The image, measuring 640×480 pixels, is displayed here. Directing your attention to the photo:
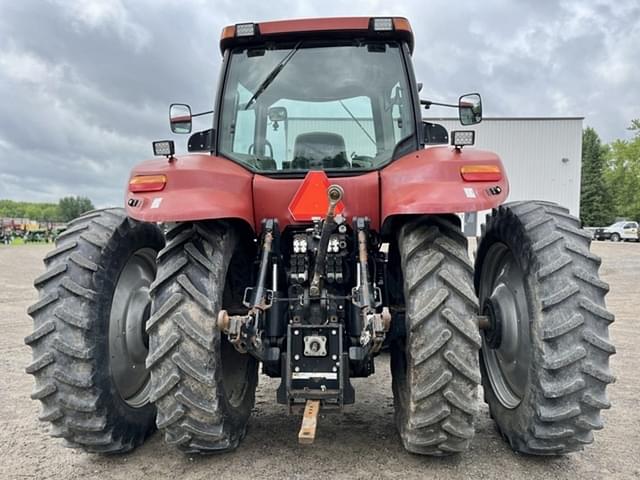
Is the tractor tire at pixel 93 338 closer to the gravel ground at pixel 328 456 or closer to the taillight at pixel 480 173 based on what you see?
the gravel ground at pixel 328 456

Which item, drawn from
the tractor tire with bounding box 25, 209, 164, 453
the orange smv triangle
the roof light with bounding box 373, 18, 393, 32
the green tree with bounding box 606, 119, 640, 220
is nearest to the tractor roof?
the roof light with bounding box 373, 18, 393, 32

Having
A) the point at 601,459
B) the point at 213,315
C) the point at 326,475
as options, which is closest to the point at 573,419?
the point at 601,459

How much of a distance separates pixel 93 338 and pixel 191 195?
3.25 feet

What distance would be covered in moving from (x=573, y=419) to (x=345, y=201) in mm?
1646

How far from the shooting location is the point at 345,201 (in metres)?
3.07

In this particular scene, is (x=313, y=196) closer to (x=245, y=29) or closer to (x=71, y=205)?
(x=245, y=29)

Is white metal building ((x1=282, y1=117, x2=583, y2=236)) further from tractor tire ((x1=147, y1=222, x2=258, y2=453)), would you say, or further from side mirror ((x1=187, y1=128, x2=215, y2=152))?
tractor tire ((x1=147, y1=222, x2=258, y2=453))

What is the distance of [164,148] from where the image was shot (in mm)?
2947

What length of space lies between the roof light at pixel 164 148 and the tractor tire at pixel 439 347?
140 centimetres

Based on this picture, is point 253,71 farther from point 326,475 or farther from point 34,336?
point 326,475

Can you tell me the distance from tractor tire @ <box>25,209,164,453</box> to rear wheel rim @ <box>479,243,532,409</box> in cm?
225

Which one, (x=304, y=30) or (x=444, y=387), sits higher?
(x=304, y=30)

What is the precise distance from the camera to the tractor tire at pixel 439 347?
2.55 metres

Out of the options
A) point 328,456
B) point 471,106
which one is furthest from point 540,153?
point 328,456
